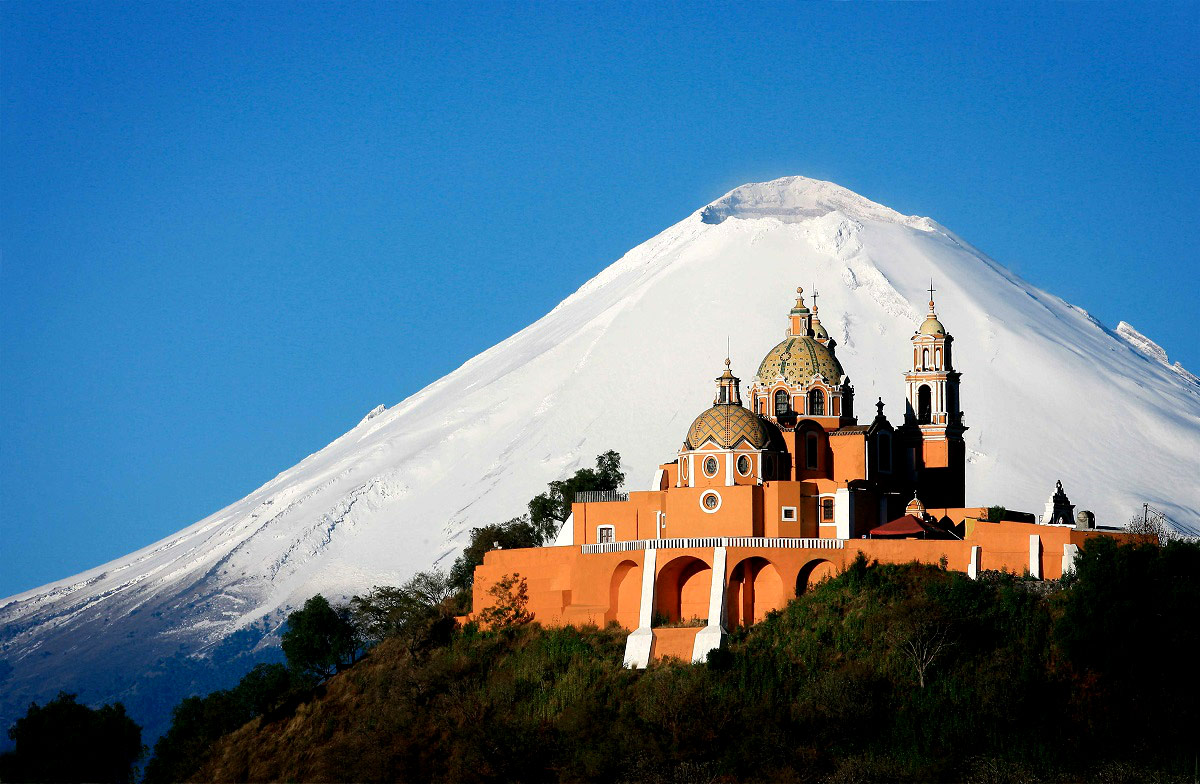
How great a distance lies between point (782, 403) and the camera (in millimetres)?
59469

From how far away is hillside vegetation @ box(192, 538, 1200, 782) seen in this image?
46.3 m

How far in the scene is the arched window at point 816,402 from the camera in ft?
195

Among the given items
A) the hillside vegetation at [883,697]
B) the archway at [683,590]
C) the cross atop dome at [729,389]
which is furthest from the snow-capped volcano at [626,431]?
the hillside vegetation at [883,697]

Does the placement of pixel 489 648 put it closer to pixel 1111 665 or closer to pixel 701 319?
pixel 1111 665

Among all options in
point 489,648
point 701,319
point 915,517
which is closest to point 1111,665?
point 915,517

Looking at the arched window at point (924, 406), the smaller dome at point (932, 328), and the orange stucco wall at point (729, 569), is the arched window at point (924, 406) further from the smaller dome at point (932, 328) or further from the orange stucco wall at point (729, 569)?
the orange stucco wall at point (729, 569)

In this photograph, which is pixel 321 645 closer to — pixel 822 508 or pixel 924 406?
pixel 822 508

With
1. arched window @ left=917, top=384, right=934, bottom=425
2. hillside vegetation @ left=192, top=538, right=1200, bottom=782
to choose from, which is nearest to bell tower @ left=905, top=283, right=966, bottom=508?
arched window @ left=917, top=384, right=934, bottom=425

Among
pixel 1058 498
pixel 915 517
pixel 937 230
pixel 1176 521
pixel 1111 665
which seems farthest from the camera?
pixel 937 230

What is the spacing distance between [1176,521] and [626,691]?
55468 mm

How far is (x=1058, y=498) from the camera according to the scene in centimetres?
6247

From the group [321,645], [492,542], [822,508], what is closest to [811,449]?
[822,508]

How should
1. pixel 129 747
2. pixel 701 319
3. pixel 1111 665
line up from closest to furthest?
pixel 1111 665 < pixel 129 747 < pixel 701 319

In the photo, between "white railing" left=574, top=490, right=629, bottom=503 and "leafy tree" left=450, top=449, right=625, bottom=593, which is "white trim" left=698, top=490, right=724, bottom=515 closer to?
"white railing" left=574, top=490, right=629, bottom=503
